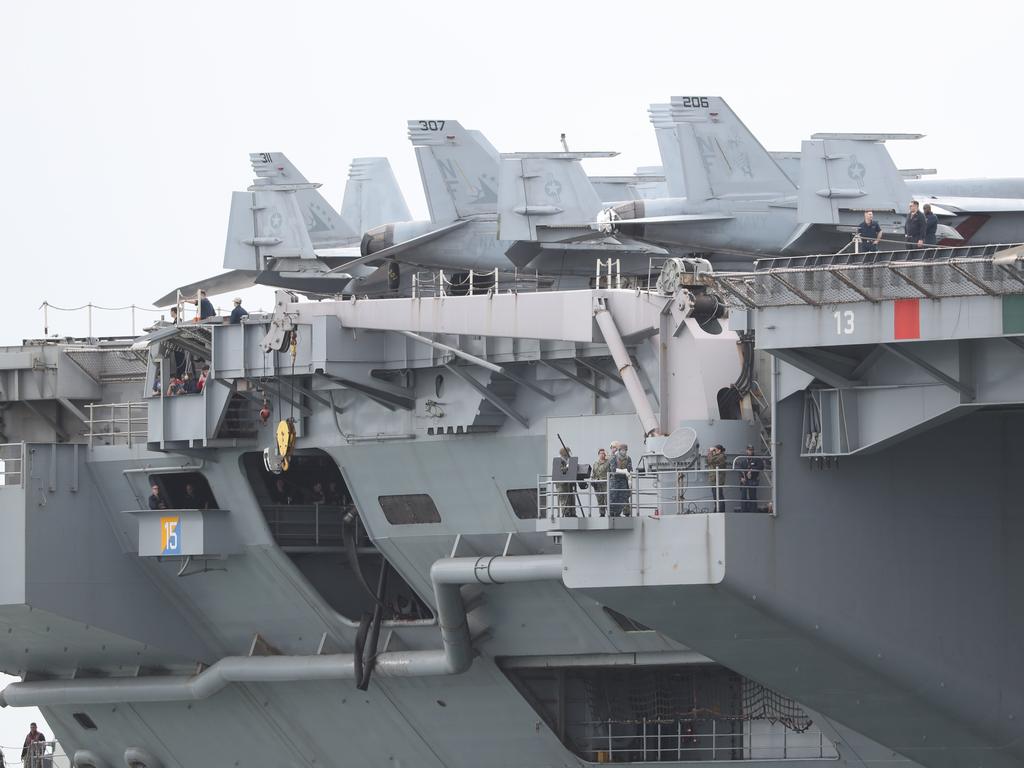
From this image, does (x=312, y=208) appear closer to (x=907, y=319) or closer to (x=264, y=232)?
(x=264, y=232)

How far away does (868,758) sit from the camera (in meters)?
29.0

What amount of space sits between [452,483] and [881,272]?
33.0ft

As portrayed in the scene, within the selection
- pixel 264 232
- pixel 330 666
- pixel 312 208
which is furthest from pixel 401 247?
pixel 330 666

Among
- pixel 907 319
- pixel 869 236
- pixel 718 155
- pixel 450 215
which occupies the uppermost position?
pixel 718 155

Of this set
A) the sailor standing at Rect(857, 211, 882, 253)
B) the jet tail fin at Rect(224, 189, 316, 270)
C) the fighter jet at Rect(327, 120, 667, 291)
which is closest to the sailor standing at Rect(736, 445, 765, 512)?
the sailor standing at Rect(857, 211, 882, 253)

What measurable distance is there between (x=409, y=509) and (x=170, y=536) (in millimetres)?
4730

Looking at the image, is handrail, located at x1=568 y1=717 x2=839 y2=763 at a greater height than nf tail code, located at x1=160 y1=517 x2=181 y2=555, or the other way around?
nf tail code, located at x1=160 y1=517 x2=181 y2=555

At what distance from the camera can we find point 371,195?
5981 cm

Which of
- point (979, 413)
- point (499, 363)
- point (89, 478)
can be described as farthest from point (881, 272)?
point (89, 478)

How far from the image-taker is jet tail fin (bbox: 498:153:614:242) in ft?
135

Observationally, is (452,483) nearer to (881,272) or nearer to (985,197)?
(881,272)

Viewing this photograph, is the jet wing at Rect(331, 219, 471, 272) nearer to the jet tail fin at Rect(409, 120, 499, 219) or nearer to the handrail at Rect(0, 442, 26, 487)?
the jet tail fin at Rect(409, 120, 499, 219)

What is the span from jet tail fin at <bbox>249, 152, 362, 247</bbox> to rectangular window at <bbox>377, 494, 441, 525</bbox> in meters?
24.8

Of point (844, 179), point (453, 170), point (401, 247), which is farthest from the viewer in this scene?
point (453, 170)
